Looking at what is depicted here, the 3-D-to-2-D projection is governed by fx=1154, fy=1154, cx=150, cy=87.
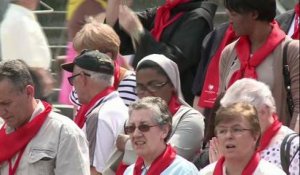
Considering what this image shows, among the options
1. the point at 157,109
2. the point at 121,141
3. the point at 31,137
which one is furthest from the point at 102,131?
the point at 157,109

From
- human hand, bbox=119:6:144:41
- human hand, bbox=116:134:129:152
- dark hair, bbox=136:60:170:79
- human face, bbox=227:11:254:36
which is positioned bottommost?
human hand, bbox=116:134:129:152

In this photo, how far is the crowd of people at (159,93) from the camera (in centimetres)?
724

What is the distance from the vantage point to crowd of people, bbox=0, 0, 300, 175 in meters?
7.24

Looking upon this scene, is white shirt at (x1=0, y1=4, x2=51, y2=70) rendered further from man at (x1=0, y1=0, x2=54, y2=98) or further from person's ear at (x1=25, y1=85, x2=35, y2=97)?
person's ear at (x1=25, y1=85, x2=35, y2=97)

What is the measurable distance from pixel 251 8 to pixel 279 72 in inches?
20.4

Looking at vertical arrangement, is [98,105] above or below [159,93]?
below

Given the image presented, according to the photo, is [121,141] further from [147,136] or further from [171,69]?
[147,136]

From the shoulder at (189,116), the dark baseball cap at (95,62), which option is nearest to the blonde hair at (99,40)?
the dark baseball cap at (95,62)

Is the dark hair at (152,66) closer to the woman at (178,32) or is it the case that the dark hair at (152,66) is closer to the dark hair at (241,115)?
the woman at (178,32)

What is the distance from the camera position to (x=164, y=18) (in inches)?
380

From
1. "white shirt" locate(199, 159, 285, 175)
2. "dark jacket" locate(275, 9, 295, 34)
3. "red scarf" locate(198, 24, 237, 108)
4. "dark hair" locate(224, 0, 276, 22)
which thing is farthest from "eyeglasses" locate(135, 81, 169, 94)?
"white shirt" locate(199, 159, 285, 175)

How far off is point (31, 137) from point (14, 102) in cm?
25

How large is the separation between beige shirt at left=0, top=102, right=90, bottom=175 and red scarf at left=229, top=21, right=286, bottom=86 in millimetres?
1375

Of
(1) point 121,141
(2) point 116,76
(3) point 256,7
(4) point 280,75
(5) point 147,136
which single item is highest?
(3) point 256,7
